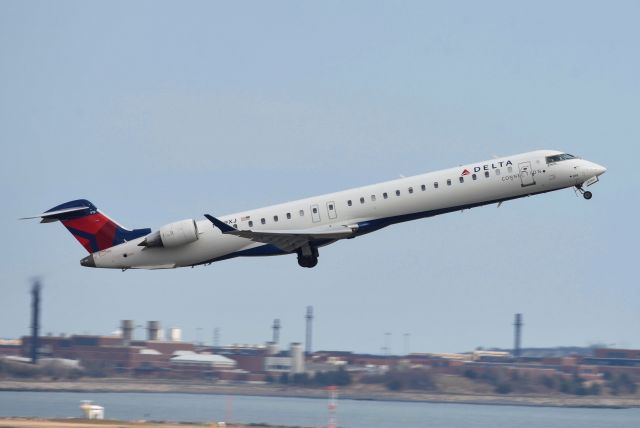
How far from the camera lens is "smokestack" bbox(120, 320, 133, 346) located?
4236 inches

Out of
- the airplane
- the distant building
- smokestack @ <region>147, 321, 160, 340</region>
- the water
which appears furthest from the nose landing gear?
smokestack @ <region>147, 321, 160, 340</region>

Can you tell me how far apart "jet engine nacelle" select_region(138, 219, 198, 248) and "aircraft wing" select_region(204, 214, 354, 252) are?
4.86 feet

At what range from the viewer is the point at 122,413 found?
80062mm

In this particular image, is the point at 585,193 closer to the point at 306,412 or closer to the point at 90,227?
the point at 90,227

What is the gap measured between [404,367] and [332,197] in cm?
4643

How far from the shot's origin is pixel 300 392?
94500 mm

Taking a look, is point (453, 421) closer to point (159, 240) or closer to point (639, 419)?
point (639, 419)

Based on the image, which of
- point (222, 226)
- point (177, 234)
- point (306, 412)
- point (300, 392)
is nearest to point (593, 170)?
point (222, 226)

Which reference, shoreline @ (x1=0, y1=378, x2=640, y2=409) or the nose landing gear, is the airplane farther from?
shoreline @ (x1=0, y1=378, x2=640, y2=409)

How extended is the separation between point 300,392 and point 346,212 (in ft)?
176

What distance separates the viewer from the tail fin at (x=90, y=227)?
4619cm

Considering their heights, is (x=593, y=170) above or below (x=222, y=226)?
above

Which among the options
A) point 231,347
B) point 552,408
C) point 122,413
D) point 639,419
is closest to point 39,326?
point 231,347

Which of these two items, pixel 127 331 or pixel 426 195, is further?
pixel 127 331
